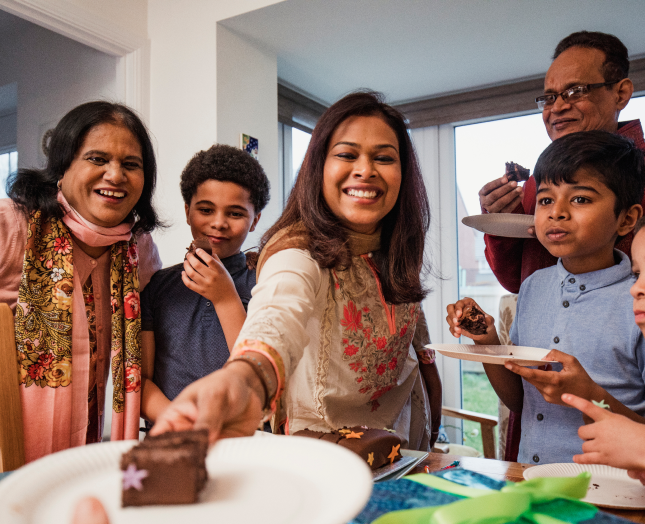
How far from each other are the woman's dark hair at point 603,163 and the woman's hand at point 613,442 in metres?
0.64

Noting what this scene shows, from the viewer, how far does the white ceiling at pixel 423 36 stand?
272cm

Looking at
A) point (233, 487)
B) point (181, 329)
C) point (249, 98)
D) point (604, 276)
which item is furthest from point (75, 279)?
point (249, 98)

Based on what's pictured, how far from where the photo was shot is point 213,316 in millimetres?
1551

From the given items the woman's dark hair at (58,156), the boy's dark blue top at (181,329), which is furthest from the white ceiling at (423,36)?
the boy's dark blue top at (181,329)

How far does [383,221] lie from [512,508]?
0.89 metres

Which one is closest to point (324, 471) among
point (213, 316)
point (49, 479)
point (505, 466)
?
point (49, 479)

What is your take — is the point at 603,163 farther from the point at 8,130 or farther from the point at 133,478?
the point at 8,130

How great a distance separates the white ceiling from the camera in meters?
2.72

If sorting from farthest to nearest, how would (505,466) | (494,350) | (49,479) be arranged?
(494,350)
(505,466)
(49,479)

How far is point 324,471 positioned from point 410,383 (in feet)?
2.72

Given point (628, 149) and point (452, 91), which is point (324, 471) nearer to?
point (628, 149)

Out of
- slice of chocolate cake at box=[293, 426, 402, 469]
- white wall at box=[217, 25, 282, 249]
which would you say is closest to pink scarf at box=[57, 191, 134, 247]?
slice of chocolate cake at box=[293, 426, 402, 469]

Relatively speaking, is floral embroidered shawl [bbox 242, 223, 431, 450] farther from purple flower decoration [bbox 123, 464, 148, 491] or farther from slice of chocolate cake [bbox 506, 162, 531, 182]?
slice of chocolate cake [bbox 506, 162, 531, 182]

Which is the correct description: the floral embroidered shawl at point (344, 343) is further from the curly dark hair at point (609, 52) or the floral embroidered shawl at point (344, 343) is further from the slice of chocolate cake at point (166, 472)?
the curly dark hair at point (609, 52)
